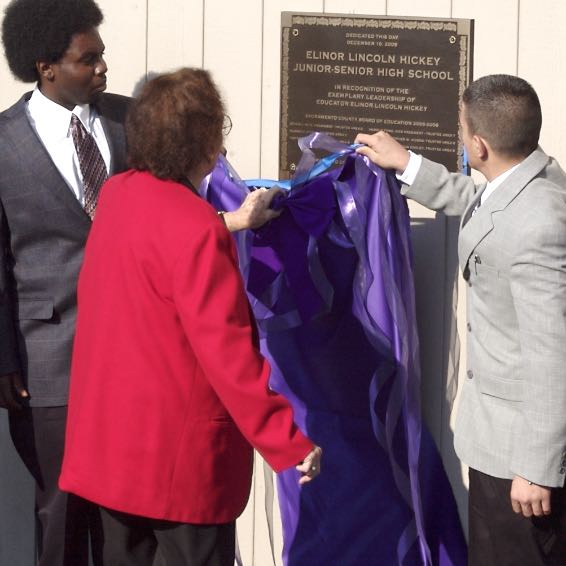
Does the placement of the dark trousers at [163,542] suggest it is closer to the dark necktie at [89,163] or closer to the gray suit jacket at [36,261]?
the gray suit jacket at [36,261]

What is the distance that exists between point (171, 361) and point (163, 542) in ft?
1.39

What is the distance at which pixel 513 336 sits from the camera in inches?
105

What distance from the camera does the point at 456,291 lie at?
354cm

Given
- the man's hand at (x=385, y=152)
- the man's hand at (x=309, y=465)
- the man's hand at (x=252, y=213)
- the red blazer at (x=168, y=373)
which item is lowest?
the man's hand at (x=309, y=465)

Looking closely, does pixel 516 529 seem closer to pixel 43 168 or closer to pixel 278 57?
pixel 43 168

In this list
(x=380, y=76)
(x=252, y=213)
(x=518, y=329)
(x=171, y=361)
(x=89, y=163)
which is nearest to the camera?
(x=171, y=361)

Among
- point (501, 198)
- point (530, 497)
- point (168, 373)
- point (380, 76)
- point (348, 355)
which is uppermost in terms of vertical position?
point (380, 76)

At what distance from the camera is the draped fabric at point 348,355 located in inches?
125

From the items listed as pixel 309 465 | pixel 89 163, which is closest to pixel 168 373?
pixel 309 465

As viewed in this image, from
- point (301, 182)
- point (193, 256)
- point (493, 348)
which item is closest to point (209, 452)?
point (193, 256)

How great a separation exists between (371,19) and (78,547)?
5.58 feet

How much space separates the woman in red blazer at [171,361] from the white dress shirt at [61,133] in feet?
1.69

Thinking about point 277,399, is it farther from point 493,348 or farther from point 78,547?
point 78,547

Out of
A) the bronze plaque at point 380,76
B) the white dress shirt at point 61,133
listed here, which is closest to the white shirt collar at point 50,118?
the white dress shirt at point 61,133
